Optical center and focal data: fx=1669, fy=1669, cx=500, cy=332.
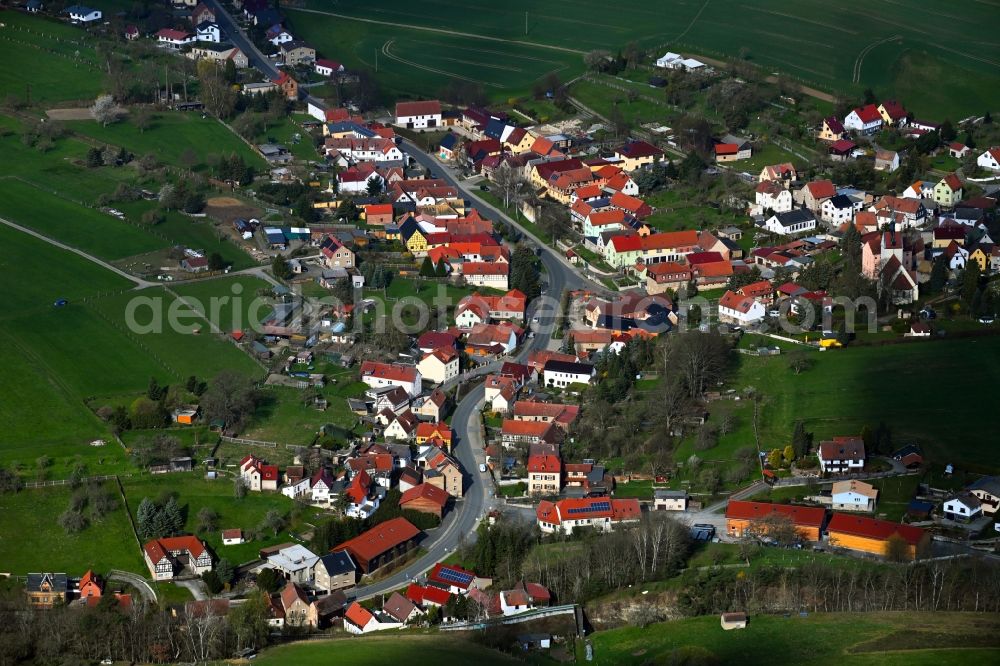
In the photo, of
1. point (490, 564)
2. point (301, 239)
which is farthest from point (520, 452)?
point (301, 239)

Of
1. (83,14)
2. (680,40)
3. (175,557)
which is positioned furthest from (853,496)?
(83,14)

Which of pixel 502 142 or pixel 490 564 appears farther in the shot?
pixel 502 142

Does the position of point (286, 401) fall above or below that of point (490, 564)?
above

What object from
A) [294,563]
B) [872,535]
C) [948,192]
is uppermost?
[948,192]

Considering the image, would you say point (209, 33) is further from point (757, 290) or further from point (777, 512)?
point (777, 512)

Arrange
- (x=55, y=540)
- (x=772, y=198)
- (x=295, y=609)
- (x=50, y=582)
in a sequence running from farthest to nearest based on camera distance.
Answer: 1. (x=772, y=198)
2. (x=55, y=540)
3. (x=50, y=582)
4. (x=295, y=609)

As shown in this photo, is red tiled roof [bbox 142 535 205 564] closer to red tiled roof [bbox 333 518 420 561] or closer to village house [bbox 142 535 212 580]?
village house [bbox 142 535 212 580]

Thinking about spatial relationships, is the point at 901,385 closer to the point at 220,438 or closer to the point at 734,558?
the point at 734,558

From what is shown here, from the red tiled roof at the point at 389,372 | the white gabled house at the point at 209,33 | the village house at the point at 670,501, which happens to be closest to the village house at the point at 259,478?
the red tiled roof at the point at 389,372
